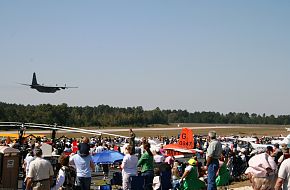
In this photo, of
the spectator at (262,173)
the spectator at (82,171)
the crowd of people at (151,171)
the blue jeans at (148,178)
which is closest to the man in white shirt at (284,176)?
the crowd of people at (151,171)

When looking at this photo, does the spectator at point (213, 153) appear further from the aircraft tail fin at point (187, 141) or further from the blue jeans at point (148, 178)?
the aircraft tail fin at point (187, 141)

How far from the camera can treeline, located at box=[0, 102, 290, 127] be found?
89312 mm

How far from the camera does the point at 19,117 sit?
288 ft

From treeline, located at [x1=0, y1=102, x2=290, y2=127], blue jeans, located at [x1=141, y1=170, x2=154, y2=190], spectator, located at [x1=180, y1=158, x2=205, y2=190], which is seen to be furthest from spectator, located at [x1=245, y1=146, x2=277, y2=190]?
treeline, located at [x1=0, y1=102, x2=290, y2=127]

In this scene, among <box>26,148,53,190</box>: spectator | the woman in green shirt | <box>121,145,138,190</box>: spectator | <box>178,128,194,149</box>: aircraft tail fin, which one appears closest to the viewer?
<box>26,148,53,190</box>: spectator

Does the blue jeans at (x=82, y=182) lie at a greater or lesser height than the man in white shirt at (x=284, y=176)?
lesser

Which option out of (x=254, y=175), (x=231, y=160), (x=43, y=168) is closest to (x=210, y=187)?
(x=254, y=175)

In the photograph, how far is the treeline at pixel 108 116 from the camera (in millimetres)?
89312

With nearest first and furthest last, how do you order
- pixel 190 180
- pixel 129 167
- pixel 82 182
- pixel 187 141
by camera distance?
pixel 82 182
pixel 129 167
pixel 190 180
pixel 187 141

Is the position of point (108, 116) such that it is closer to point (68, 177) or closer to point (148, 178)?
point (148, 178)

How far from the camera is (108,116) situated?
120812 mm

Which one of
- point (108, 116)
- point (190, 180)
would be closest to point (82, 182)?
point (190, 180)

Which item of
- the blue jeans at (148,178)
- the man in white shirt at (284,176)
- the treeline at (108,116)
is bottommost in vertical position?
the blue jeans at (148,178)

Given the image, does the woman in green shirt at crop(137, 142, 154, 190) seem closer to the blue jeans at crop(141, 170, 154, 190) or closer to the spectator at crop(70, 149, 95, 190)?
the blue jeans at crop(141, 170, 154, 190)
